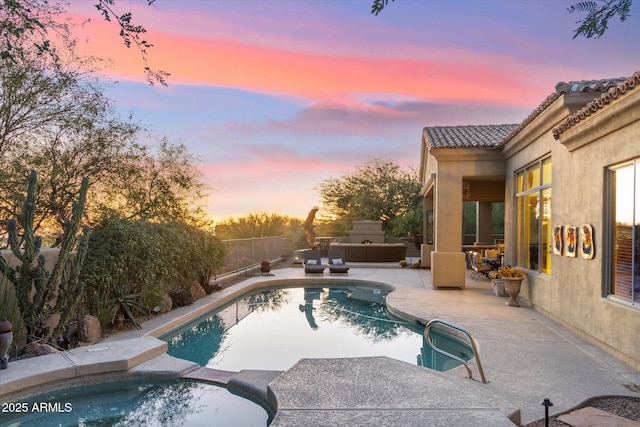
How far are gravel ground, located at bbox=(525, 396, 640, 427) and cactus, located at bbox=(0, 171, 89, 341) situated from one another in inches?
248

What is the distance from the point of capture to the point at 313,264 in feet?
53.8

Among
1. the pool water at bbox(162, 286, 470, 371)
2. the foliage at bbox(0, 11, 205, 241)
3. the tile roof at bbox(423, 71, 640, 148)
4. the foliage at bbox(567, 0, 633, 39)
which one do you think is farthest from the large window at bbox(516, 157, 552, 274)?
the foliage at bbox(0, 11, 205, 241)

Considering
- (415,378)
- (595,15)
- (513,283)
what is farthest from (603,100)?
(513,283)

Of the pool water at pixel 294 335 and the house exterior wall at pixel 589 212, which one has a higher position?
the house exterior wall at pixel 589 212

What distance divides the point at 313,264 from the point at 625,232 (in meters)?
11.2

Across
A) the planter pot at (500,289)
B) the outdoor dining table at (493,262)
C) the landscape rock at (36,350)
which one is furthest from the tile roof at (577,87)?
the landscape rock at (36,350)

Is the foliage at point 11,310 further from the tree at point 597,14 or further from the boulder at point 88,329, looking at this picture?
the tree at point 597,14

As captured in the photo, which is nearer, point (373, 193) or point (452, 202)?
point (452, 202)

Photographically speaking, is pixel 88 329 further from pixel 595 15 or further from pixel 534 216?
pixel 534 216

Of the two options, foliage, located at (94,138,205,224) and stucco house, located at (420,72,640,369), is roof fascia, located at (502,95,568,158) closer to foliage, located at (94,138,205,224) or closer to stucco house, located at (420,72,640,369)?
stucco house, located at (420,72,640,369)

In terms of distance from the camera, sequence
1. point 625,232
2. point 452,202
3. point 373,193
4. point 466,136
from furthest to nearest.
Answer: point 373,193, point 466,136, point 452,202, point 625,232

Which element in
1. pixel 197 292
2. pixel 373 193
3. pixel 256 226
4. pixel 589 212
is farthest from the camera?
pixel 373 193

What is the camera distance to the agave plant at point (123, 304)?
8.05 meters

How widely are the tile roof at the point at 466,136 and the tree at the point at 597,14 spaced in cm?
907
